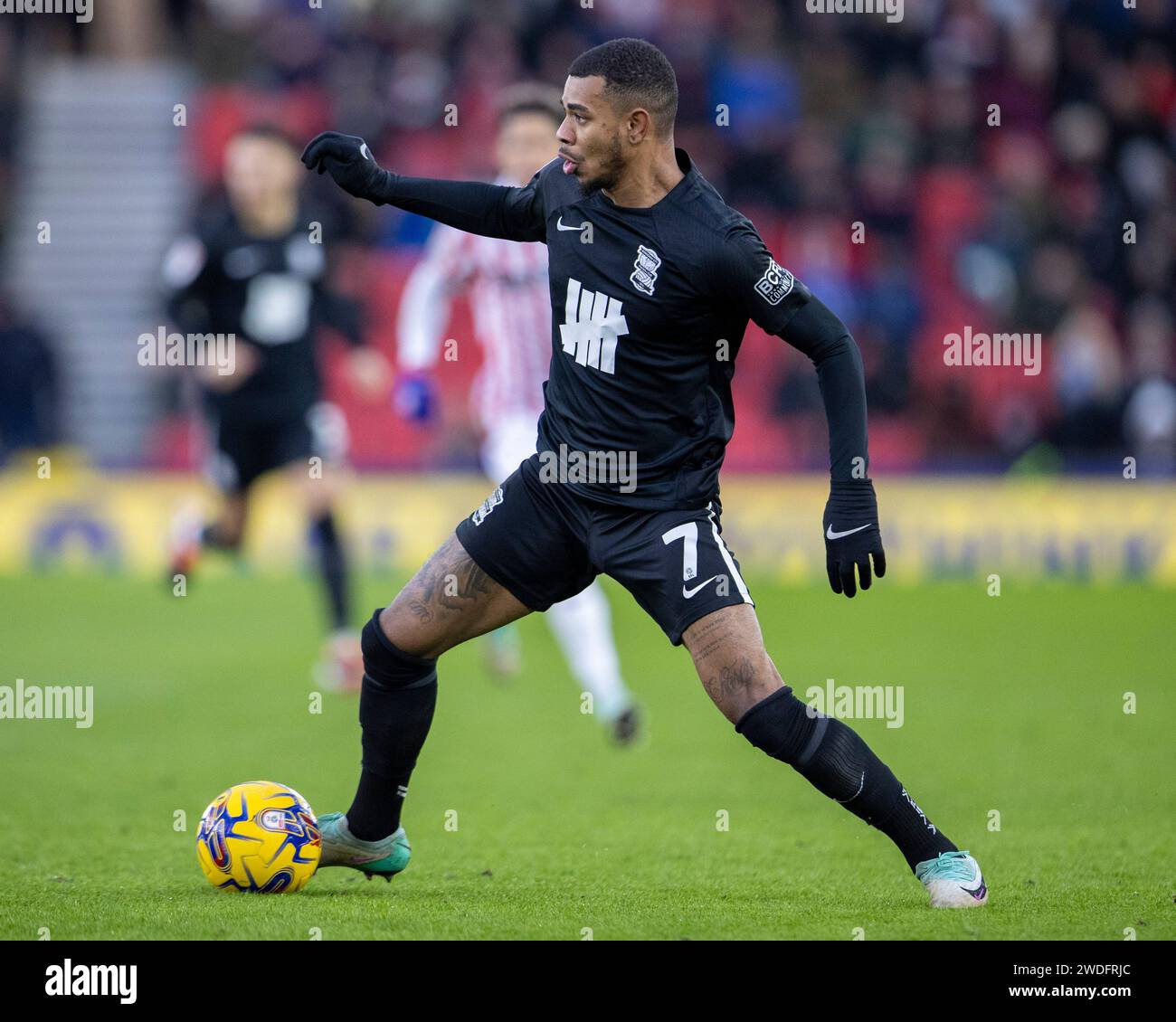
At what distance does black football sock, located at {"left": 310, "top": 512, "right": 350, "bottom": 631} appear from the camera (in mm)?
10562

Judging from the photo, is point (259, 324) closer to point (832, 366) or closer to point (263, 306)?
point (263, 306)

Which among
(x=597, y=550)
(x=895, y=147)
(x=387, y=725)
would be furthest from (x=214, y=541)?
(x=895, y=147)

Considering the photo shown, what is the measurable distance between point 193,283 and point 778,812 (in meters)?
5.38

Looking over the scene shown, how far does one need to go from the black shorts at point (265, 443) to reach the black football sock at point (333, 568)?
44 cm

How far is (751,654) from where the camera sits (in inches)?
205

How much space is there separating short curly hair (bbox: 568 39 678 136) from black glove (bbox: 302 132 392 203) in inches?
28.3

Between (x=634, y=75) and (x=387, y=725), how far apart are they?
82.2 inches

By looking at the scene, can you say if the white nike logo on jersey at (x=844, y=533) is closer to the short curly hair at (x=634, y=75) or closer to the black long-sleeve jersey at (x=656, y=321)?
the black long-sleeve jersey at (x=656, y=321)

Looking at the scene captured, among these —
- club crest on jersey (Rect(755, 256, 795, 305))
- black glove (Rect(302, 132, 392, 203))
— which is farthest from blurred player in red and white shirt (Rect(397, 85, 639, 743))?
club crest on jersey (Rect(755, 256, 795, 305))

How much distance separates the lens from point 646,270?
17.3 feet

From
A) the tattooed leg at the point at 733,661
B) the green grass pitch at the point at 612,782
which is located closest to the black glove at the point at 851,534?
the tattooed leg at the point at 733,661

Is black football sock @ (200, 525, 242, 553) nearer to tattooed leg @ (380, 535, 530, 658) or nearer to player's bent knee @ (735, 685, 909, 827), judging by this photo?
tattooed leg @ (380, 535, 530, 658)
